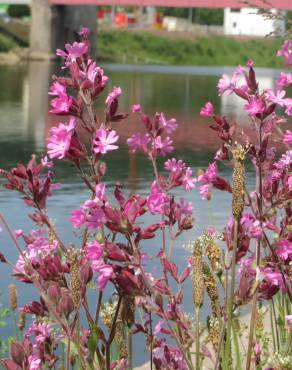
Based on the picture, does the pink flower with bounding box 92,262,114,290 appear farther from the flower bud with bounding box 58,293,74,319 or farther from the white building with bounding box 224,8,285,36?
the white building with bounding box 224,8,285,36

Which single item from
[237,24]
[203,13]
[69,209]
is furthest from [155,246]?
[203,13]

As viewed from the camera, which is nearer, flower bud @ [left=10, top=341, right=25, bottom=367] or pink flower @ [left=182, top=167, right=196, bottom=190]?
flower bud @ [left=10, top=341, right=25, bottom=367]

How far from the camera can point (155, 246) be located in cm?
673

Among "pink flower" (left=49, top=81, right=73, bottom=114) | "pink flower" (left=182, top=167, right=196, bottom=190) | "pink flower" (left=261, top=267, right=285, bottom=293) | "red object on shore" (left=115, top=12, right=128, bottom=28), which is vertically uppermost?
"pink flower" (left=49, top=81, right=73, bottom=114)

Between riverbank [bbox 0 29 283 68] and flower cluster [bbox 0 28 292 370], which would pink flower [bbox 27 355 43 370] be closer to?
flower cluster [bbox 0 28 292 370]

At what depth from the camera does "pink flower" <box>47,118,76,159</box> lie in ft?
7.48

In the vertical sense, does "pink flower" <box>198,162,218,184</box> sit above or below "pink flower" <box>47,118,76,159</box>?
below

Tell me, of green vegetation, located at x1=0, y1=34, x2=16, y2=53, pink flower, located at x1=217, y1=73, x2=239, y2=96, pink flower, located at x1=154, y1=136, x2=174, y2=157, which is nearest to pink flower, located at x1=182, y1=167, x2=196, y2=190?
pink flower, located at x1=154, y1=136, x2=174, y2=157

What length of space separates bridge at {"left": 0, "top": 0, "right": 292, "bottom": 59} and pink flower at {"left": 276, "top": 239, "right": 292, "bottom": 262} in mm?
48196

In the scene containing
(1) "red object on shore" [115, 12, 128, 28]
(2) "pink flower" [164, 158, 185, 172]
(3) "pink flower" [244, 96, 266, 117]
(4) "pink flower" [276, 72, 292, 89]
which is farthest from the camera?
(1) "red object on shore" [115, 12, 128, 28]

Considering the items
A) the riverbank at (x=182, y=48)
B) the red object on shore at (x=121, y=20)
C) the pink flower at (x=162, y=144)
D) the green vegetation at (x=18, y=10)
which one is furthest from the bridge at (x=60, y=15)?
the pink flower at (x=162, y=144)

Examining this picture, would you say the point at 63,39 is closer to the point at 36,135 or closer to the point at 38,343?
the point at 36,135

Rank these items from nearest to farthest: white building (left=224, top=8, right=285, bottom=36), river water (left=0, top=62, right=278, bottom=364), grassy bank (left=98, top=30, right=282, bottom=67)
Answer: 1. river water (left=0, top=62, right=278, bottom=364)
2. grassy bank (left=98, top=30, right=282, bottom=67)
3. white building (left=224, top=8, right=285, bottom=36)

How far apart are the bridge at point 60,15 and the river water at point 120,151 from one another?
17.5 m
